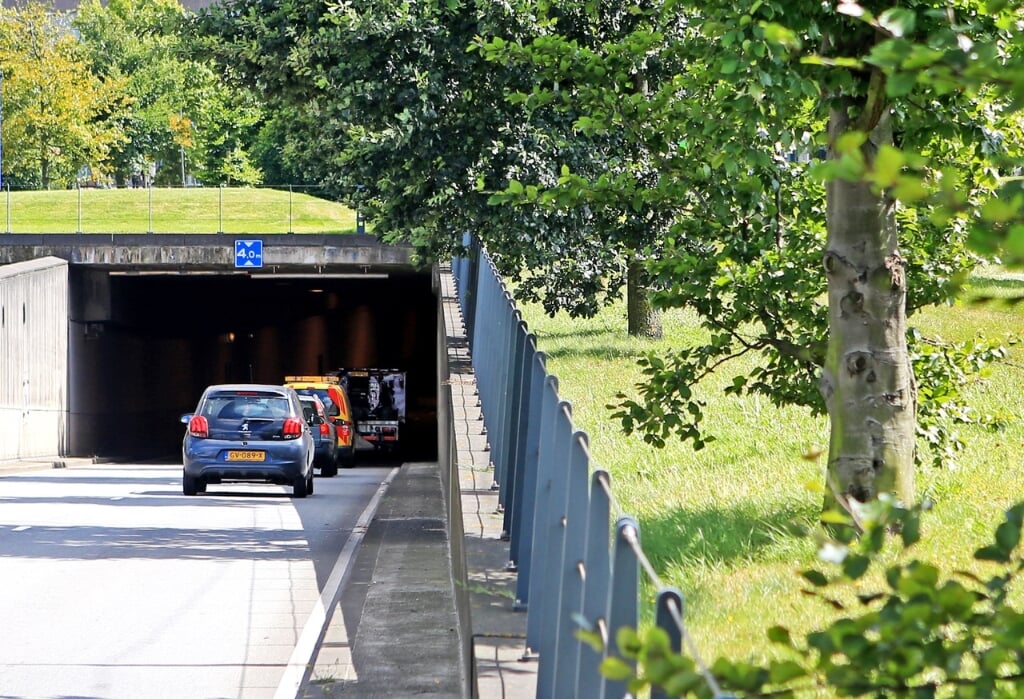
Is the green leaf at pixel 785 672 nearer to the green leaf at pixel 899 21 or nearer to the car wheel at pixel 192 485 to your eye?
the green leaf at pixel 899 21

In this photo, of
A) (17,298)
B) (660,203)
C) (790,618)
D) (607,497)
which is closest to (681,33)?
(660,203)

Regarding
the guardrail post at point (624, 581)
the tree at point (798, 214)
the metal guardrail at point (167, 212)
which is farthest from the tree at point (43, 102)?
the guardrail post at point (624, 581)

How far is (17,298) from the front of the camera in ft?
121

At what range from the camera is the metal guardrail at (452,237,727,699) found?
3377mm

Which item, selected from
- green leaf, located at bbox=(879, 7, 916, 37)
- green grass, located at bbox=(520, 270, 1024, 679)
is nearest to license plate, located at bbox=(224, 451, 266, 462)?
green grass, located at bbox=(520, 270, 1024, 679)

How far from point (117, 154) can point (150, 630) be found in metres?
78.4

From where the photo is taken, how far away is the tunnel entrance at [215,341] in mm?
45500

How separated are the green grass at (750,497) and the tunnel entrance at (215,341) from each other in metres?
31.2

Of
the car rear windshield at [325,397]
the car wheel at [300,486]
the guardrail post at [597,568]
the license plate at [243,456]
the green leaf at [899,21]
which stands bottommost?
the car wheel at [300,486]

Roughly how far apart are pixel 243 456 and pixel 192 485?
0.96m

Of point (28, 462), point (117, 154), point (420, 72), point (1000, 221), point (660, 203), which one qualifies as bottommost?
point (28, 462)

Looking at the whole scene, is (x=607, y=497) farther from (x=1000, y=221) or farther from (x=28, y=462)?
(x=28, y=462)

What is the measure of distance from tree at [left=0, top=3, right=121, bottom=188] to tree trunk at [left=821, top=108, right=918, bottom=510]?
62967 mm

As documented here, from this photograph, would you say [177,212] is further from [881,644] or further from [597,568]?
[881,644]
